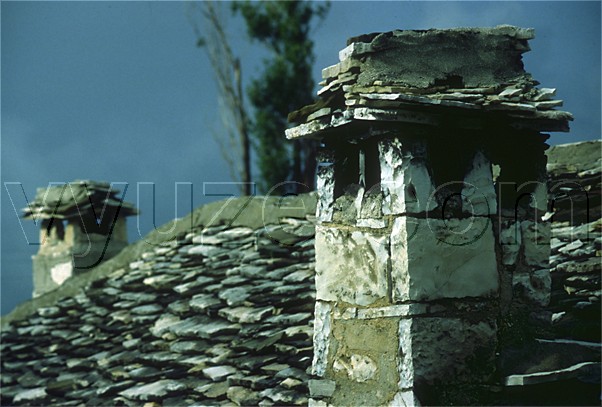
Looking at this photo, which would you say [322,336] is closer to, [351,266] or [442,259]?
[351,266]

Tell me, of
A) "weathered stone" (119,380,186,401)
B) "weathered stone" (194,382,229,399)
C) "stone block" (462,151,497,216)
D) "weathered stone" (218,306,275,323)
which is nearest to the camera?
"stone block" (462,151,497,216)

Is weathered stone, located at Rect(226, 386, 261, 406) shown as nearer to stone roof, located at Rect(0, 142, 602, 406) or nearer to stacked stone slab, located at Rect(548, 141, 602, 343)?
stone roof, located at Rect(0, 142, 602, 406)

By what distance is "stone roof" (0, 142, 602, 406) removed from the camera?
463 centimetres

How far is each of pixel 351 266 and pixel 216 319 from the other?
2.92 metres

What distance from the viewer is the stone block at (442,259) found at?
10.7 ft

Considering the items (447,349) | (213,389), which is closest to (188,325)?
(213,389)

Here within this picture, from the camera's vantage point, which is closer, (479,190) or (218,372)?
(479,190)

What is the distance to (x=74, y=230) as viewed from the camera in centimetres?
987

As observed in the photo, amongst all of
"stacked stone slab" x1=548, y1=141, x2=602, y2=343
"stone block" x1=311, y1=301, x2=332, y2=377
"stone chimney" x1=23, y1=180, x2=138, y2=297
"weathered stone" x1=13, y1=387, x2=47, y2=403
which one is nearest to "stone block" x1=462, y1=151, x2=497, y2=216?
"stone block" x1=311, y1=301, x2=332, y2=377

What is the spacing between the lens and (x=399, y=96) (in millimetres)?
3254

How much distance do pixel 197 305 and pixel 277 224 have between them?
1.73 metres

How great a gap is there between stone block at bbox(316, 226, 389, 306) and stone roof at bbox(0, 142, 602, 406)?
2.38ft

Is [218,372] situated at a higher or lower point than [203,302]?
lower

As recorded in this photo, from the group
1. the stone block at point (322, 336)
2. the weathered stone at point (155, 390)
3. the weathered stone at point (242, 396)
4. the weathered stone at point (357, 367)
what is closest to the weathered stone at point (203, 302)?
the weathered stone at point (155, 390)
